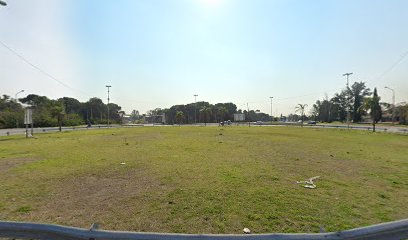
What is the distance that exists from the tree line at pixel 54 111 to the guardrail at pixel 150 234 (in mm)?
57447

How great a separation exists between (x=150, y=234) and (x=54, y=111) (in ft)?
195

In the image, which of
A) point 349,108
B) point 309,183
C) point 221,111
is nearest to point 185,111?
point 221,111

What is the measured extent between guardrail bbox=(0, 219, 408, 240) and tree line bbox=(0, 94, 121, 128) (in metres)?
57.4

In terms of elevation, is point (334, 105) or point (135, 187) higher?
point (334, 105)

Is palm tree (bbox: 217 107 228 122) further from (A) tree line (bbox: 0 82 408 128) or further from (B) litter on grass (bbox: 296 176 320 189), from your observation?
(B) litter on grass (bbox: 296 176 320 189)

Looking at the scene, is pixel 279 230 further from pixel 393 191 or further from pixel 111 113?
pixel 111 113

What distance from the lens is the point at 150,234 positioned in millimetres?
2803

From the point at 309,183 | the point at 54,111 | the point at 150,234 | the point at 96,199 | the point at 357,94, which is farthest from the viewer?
the point at 357,94

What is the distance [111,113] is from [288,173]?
120 m

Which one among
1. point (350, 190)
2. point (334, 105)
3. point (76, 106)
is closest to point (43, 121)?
point (76, 106)

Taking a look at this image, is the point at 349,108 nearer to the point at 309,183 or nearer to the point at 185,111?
the point at 185,111

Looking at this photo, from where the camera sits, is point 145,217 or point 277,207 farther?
point 277,207

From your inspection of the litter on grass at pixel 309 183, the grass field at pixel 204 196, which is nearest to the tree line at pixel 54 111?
the grass field at pixel 204 196

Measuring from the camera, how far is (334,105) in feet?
388
